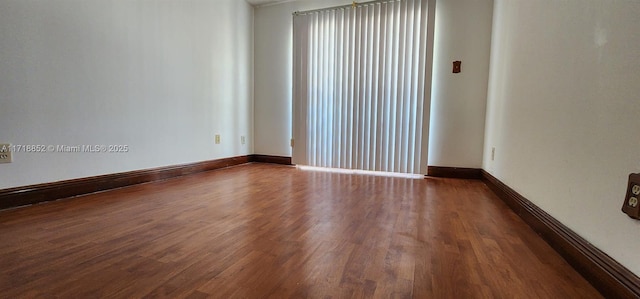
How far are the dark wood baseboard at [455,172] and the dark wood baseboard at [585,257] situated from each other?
127 cm

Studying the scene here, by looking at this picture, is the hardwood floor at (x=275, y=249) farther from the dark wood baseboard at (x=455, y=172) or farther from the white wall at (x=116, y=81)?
the dark wood baseboard at (x=455, y=172)

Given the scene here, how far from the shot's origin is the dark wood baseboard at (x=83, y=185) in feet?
5.23

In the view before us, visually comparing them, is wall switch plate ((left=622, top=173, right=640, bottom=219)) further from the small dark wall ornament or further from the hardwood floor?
the small dark wall ornament

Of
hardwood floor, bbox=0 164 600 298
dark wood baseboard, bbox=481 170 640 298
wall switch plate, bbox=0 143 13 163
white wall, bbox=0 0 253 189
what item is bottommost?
hardwood floor, bbox=0 164 600 298

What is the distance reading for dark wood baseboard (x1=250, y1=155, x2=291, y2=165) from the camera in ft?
11.7

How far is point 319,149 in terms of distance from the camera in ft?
10.9

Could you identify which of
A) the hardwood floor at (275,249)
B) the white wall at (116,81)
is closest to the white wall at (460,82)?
the hardwood floor at (275,249)

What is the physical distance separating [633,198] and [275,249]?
1.10m

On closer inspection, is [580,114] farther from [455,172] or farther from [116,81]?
[116,81]

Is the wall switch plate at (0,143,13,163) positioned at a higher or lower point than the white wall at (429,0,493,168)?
lower

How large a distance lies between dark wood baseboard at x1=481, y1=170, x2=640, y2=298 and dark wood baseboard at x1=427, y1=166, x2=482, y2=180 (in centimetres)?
127

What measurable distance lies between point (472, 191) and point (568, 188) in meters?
1.16

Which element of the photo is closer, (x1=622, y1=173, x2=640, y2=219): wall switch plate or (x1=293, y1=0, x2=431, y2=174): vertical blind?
(x1=622, y1=173, x2=640, y2=219): wall switch plate

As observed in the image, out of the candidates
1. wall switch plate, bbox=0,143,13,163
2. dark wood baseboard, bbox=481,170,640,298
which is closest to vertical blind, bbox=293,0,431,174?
dark wood baseboard, bbox=481,170,640,298
